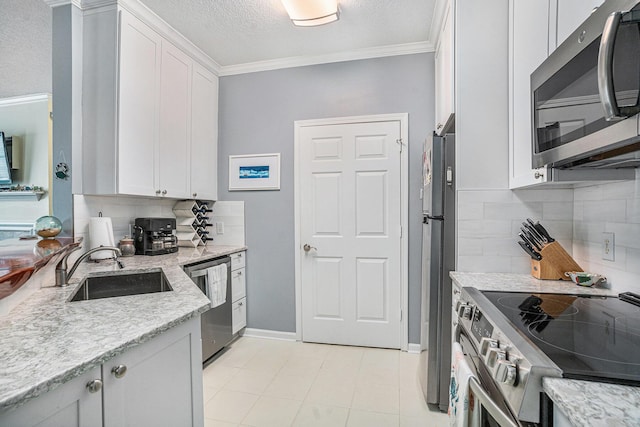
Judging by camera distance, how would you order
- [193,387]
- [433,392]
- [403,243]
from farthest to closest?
[403,243] < [433,392] < [193,387]

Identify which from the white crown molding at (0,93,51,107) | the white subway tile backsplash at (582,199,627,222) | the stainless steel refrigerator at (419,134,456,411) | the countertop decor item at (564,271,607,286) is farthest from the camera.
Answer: the white crown molding at (0,93,51,107)

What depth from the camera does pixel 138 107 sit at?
2.18m

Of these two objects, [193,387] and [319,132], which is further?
[319,132]

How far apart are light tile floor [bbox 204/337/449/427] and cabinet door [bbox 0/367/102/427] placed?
1213 millimetres

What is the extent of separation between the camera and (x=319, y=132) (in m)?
2.86

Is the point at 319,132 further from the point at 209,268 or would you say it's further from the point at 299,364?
the point at 299,364

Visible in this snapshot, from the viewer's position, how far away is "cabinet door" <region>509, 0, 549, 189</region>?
1.38 m

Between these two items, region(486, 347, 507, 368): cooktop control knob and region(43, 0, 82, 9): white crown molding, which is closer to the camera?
region(486, 347, 507, 368): cooktop control knob

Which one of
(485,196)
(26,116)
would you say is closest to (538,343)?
(485,196)

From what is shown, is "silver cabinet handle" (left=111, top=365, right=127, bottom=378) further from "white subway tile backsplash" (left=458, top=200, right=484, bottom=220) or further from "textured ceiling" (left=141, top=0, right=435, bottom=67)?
"textured ceiling" (left=141, top=0, right=435, bottom=67)

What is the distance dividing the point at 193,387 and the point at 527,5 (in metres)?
2.24

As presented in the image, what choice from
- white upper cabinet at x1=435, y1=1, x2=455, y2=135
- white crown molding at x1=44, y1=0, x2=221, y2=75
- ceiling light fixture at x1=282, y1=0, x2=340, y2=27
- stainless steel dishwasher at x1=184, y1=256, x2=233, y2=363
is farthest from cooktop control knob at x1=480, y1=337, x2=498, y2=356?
white crown molding at x1=44, y1=0, x2=221, y2=75

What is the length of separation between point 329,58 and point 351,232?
158cm

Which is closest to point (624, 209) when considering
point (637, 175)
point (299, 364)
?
point (637, 175)
